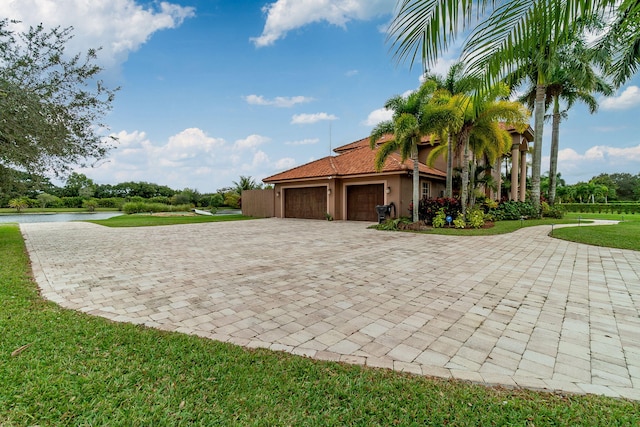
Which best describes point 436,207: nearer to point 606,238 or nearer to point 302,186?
point 606,238

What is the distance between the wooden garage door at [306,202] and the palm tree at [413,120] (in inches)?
266

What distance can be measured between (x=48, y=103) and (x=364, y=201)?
46.0 feet

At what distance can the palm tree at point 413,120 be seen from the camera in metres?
11.1

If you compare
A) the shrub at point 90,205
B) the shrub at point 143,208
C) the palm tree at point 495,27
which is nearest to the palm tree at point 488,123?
the palm tree at point 495,27

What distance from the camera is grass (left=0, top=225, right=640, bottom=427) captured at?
6.04 feet

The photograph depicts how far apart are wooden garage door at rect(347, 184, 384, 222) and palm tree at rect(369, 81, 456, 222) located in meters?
3.80

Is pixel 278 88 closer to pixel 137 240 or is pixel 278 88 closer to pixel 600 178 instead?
pixel 137 240

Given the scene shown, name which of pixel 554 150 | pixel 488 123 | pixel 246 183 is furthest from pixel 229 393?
pixel 246 183

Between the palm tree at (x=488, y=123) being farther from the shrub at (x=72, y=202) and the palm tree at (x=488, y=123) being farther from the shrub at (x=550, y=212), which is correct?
the shrub at (x=72, y=202)

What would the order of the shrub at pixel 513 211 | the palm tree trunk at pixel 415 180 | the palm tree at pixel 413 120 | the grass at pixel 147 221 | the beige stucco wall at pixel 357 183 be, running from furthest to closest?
1. the grass at pixel 147 221
2. the shrub at pixel 513 211
3. the beige stucco wall at pixel 357 183
4. the palm tree trunk at pixel 415 180
5. the palm tree at pixel 413 120

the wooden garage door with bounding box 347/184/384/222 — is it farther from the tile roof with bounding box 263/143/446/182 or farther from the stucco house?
the tile roof with bounding box 263/143/446/182

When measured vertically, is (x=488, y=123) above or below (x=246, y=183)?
above

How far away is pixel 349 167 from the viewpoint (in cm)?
1809

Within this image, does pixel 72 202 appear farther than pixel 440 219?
Yes
